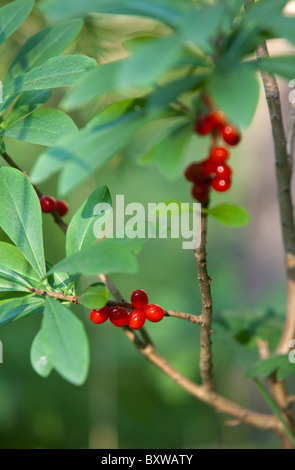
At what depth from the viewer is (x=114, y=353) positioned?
5.79 feet

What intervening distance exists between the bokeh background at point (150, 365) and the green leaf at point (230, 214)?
3.16 feet

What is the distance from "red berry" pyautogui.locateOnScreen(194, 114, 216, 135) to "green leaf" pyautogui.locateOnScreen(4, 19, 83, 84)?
0.29 metres

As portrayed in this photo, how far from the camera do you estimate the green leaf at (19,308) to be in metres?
0.50

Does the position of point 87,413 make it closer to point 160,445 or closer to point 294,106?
point 160,445

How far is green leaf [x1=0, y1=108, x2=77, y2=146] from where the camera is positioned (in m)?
0.55

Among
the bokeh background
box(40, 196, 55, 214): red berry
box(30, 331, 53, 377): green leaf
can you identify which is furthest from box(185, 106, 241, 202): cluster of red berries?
the bokeh background

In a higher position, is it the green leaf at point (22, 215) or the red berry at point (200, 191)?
the green leaf at point (22, 215)

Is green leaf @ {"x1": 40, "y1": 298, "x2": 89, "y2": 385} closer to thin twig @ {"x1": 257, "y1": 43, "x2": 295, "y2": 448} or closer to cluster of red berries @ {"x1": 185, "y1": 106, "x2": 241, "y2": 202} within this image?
cluster of red berries @ {"x1": 185, "y1": 106, "x2": 241, "y2": 202}

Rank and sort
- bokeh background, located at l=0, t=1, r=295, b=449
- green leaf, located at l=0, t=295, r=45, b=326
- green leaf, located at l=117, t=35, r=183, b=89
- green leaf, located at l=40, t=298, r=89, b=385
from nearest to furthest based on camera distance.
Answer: green leaf, located at l=117, t=35, r=183, b=89
green leaf, located at l=40, t=298, r=89, b=385
green leaf, located at l=0, t=295, r=45, b=326
bokeh background, located at l=0, t=1, r=295, b=449

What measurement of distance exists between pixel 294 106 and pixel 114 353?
1182 millimetres

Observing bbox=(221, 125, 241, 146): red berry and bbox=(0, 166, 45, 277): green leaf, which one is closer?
bbox=(221, 125, 241, 146): red berry

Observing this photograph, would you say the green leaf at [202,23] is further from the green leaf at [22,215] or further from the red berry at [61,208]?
the red berry at [61,208]

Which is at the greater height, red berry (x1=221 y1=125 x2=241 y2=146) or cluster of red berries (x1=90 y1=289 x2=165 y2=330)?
red berry (x1=221 y1=125 x2=241 y2=146)

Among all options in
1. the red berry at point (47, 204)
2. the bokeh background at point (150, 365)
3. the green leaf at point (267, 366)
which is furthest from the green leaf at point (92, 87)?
the bokeh background at point (150, 365)
